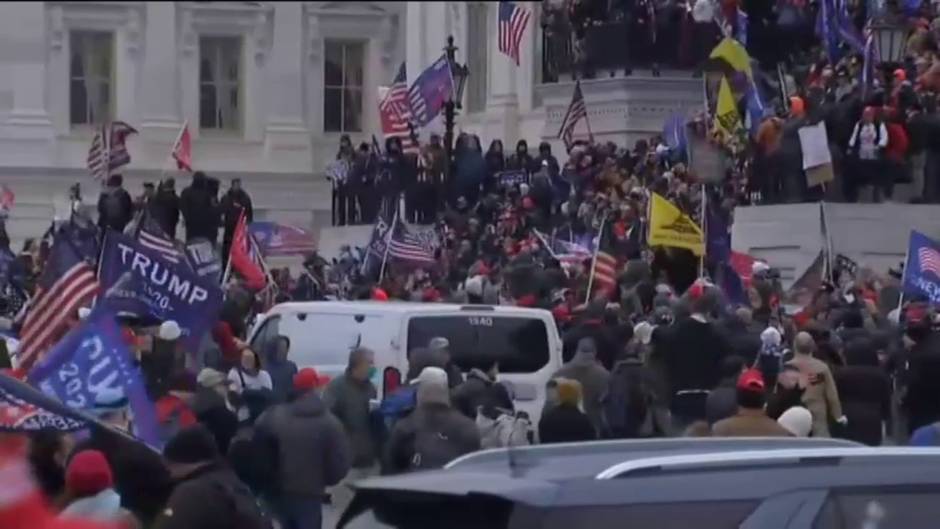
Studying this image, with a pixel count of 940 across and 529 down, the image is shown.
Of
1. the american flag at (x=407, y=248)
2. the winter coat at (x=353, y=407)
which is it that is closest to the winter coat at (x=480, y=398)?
the winter coat at (x=353, y=407)

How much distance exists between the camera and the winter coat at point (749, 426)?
490 inches

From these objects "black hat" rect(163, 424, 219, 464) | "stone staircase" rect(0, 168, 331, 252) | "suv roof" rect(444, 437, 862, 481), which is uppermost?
"suv roof" rect(444, 437, 862, 481)

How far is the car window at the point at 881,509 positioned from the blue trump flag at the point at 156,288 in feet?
37.5

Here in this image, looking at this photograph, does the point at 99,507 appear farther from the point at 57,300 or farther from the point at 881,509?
the point at 57,300

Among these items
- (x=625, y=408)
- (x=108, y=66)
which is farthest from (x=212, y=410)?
(x=108, y=66)

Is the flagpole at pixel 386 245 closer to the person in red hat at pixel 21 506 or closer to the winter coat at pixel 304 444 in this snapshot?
the winter coat at pixel 304 444

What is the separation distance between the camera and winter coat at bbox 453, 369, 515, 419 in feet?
52.9

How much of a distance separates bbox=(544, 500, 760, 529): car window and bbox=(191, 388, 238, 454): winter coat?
25.3ft

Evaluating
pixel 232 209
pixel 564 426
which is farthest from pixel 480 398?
pixel 232 209

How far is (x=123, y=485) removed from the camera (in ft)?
35.6

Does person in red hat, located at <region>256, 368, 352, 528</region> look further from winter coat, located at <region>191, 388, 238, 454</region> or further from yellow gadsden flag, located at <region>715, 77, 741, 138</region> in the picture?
yellow gadsden flag, located at <region>715, 77, 741, 138</region>

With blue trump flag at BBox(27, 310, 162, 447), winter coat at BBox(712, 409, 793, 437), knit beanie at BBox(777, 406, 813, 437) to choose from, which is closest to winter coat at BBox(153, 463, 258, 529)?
winter coat at BBox(712, 409, 793, 437)

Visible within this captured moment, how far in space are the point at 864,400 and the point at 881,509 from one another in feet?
28.6

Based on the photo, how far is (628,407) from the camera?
1659cm
